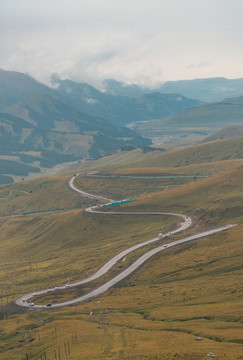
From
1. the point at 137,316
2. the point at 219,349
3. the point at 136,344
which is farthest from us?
the point at 137,316

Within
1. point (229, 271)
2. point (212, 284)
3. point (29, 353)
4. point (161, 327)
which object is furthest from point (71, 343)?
point (229, 271)

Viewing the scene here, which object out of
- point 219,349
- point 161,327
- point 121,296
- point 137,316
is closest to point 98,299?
point 121,296

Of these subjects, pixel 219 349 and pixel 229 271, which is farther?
pixel 229 271

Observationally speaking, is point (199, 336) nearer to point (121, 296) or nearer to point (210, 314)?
point (210, 314)

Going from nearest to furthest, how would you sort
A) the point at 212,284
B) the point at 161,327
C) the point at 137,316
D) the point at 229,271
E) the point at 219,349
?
the point at 219,349
the point at 161,327
the point at 137,316
the point at 212,284
the point at 229,271

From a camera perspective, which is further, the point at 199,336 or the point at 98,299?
the point at 98,299

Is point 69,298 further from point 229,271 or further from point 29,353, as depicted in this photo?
point 229,271

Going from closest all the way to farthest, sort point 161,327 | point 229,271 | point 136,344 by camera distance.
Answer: point 136,344, point 161,327, point 229,271

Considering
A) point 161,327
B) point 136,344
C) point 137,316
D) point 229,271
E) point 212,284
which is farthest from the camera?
point 229,271
